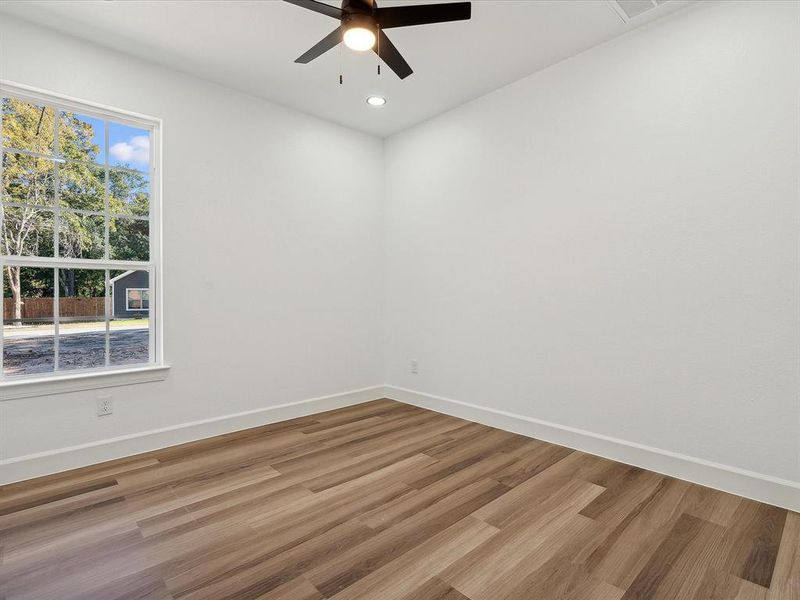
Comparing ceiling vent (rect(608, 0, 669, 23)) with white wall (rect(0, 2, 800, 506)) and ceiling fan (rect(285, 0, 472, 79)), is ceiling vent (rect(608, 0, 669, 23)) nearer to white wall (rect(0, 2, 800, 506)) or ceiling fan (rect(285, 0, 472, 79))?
white wall (rect(0, 2, 800, 506))

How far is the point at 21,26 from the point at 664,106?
404cm

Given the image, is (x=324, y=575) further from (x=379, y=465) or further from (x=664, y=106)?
(x=664, y=106)

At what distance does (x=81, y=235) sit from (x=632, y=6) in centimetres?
384

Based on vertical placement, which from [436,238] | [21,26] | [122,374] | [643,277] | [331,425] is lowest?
[331,425]

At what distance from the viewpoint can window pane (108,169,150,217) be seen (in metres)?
2.93

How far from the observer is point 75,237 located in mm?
2773

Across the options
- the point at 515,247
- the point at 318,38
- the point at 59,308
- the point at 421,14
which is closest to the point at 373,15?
the point at 421,14

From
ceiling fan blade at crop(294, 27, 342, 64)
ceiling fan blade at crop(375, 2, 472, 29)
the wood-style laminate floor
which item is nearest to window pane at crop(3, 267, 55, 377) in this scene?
the wood-style laminate floor

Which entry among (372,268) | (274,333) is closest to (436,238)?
(372,268)

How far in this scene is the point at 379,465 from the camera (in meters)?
2.75

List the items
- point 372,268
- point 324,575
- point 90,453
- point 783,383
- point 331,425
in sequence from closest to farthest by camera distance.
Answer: point 324,575, point 783,383, point 90,453, point 331,425, point 372,268

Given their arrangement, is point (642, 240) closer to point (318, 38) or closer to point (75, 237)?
point (318, 38)

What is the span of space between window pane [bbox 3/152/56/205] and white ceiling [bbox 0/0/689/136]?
2.81ft

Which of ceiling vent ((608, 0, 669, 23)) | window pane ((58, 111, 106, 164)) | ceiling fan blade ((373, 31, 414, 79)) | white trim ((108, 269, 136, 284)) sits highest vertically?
ceiling vent ((608, 0, 669, 23))
